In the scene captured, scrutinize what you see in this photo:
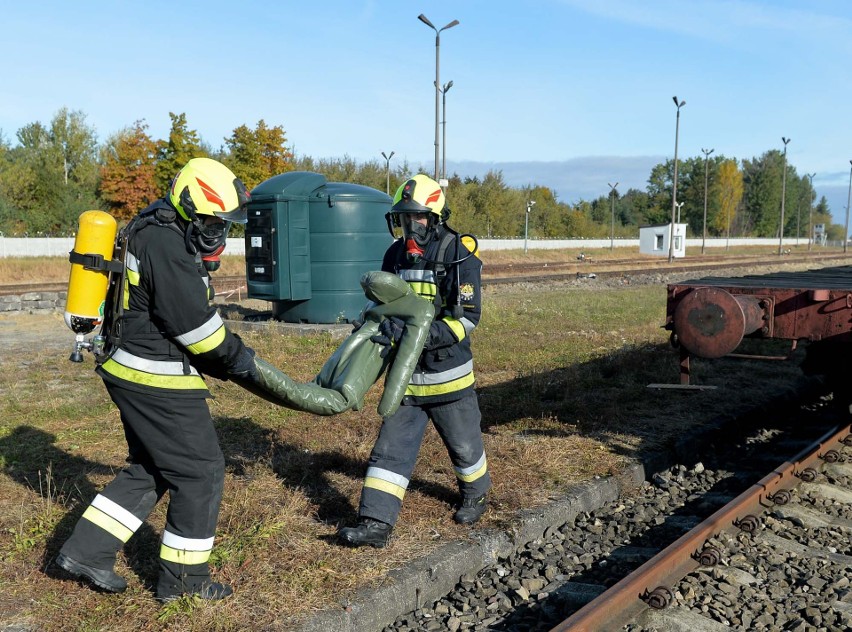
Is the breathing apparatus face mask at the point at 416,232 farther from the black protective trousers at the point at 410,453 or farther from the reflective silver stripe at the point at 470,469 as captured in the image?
the reflective silver stripe at the point at 470,469

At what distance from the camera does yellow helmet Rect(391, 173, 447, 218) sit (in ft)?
13.8

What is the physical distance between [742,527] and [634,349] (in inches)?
234

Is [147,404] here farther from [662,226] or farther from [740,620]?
[662,226]

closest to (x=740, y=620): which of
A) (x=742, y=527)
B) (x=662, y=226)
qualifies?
(x=742, y=527)

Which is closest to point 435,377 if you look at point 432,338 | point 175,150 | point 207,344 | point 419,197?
point 432,338

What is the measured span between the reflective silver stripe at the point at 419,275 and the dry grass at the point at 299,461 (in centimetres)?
140

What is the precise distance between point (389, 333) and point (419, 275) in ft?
1.40

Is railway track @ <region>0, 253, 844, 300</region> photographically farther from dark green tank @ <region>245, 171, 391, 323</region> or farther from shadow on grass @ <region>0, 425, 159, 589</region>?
shadow on grass @ <region>0, 425, 159, 589</region>

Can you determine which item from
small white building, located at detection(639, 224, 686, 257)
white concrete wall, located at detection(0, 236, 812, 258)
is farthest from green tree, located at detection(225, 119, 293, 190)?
small white building, located at detection(639, 224, 686, 257)

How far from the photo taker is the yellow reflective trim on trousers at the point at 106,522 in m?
3.43

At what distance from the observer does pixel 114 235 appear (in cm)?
333

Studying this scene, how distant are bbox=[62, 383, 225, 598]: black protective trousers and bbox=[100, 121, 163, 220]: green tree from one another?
40.0 meters

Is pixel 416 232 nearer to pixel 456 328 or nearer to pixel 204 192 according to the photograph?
pixel 456 328

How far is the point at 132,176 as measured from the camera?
41.0 meters
